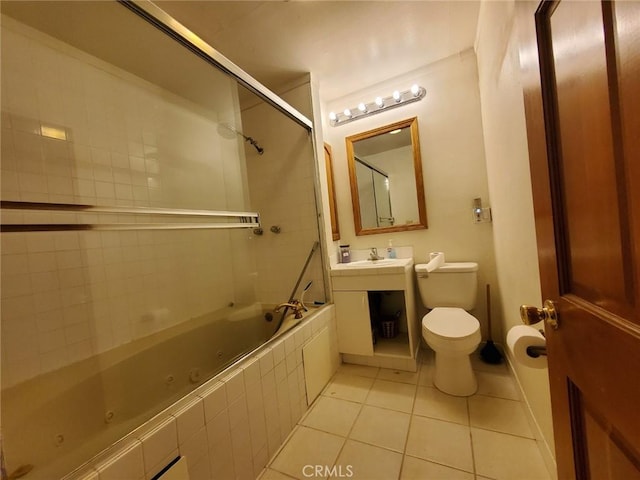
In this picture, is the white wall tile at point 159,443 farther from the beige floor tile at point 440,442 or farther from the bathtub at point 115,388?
the beige floor tile at point 440,442

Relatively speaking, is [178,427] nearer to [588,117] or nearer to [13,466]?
[13,466]

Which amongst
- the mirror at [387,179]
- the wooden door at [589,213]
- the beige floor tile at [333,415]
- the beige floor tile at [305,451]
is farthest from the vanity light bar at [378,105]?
the beige floor tile at [305,451]

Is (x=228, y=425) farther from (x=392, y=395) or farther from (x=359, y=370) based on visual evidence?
(x=359, y=370)

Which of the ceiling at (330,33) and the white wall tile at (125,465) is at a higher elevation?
the ceiling at (330,33)

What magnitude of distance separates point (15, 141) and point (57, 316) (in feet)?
2.91

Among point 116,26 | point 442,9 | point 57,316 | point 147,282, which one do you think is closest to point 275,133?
point 116,26

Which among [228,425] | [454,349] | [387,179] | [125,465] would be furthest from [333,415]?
[387,179]

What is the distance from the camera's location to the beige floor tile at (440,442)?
107 cm

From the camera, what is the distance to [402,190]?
2.12 meters

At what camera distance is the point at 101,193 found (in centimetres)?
149

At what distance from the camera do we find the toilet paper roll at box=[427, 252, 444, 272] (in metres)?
1.75

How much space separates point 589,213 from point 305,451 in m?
1.41

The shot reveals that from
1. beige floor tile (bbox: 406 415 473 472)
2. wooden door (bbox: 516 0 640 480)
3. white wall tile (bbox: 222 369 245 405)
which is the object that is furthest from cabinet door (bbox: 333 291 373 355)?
wooden door (bbox: 516 0 640 480)

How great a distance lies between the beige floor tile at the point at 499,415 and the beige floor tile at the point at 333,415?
2.05 feet
